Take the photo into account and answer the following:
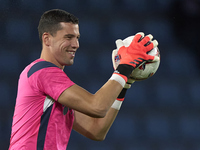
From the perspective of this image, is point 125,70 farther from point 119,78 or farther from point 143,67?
point 143,67

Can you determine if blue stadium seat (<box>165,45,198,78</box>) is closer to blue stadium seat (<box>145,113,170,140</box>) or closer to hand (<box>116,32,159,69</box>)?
blue stadium seat (<box>145,113,170,140</box>)

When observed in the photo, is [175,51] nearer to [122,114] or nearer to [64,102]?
[122,114]

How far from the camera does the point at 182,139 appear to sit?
485 centimetres

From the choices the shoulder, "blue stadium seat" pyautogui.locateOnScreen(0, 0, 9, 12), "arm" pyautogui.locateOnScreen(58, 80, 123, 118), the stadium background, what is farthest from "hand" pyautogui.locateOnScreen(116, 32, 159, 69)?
"blue stadium seat" pyautogui.locateOnScreen(0, 0, 9, 12)

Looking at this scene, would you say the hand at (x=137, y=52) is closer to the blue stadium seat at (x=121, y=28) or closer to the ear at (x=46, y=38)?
the ear at (x=46, y=38)

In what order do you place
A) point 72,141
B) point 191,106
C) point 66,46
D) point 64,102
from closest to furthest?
point 64,102 → point 66,46 → point 72,141 → point 191,106

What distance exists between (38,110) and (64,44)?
0.42m

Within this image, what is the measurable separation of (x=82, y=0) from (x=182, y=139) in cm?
253

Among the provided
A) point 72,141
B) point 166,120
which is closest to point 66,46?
point 72,141

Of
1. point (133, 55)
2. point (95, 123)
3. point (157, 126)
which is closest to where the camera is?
point (133, 55)

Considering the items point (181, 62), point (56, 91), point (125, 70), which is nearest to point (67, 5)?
point (181, 62)

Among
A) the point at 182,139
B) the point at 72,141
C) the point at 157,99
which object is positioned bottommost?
the point at 72,141

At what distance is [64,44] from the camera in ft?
6.56

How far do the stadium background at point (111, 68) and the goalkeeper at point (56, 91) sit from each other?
8.91 ft
